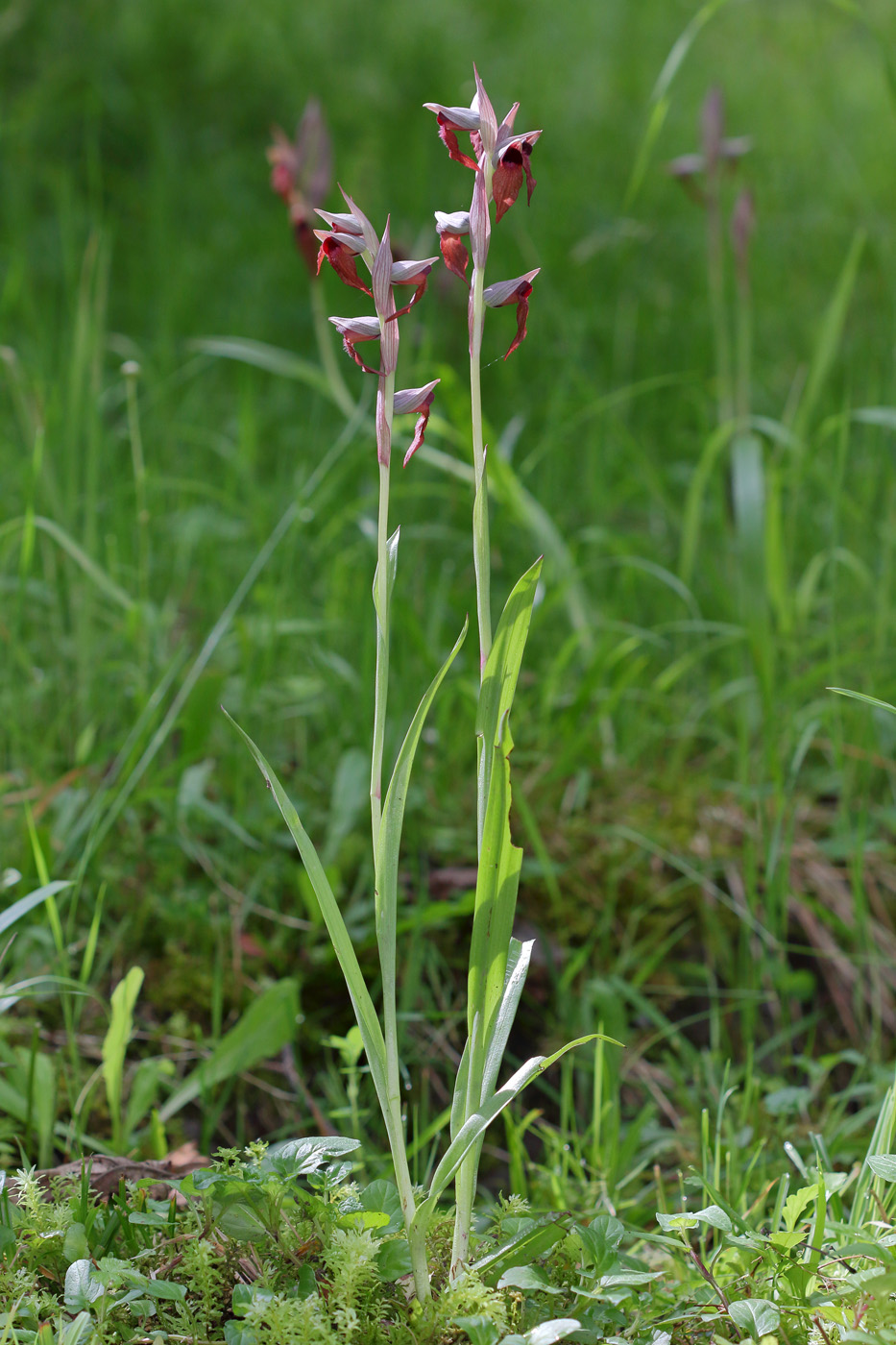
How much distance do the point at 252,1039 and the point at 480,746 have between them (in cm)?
60

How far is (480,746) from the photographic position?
0.82 m

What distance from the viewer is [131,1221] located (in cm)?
80

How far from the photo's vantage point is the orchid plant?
731 millimetres

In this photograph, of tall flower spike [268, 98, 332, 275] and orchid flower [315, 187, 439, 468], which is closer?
orchid flower [315, 187, 439, 468]

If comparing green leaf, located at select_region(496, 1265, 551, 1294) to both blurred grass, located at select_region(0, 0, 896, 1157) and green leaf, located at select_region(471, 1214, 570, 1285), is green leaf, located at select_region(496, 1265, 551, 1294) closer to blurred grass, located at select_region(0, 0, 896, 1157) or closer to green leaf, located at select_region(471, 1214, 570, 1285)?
green leaf, located at select_region(471, 1214, 570, 1285)

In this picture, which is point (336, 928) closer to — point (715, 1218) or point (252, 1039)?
point (715, 1218)

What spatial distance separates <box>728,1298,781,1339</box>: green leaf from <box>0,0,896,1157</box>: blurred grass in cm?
64

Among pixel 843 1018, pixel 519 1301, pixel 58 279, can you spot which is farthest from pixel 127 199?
pixel 519 1301

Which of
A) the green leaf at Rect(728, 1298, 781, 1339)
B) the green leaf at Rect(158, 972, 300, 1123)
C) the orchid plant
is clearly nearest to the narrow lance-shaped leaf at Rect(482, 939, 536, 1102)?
the orchid plant

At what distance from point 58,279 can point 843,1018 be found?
310cm

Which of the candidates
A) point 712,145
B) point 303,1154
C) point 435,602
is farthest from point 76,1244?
point 712,145

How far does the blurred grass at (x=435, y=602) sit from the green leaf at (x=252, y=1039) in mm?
106

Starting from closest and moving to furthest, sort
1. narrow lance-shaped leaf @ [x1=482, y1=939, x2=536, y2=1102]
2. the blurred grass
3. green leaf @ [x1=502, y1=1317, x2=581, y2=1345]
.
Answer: green leaf @ [x1=502, y1=1317, x2=581, y2=1345]
narrow lance-shaped leaf @ [x1=482, y1=939, x2=536, y2=1102]
the blurred grass

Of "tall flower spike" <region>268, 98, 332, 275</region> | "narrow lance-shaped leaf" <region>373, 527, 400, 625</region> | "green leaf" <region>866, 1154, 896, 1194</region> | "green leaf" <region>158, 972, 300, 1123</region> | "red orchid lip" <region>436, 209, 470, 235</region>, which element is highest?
"tall flower spike" <region>268, 98, 332, 275</region>
